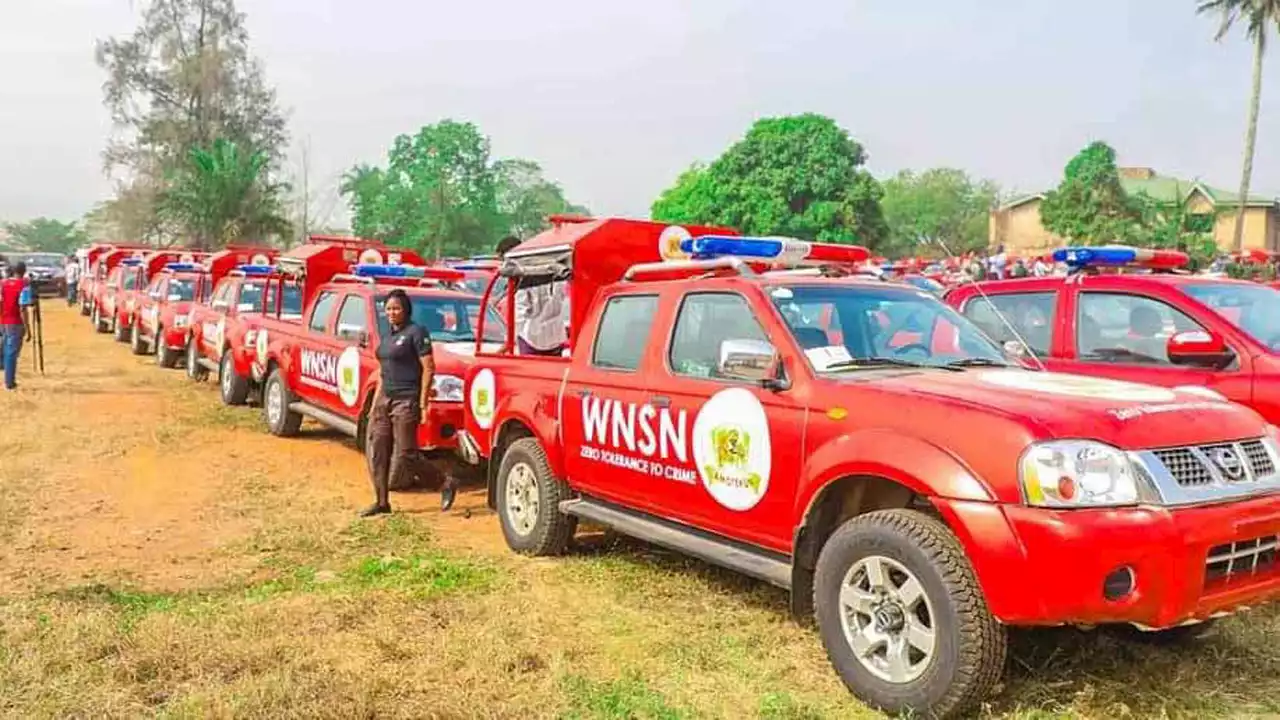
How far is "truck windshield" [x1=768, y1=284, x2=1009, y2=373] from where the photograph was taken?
4.98 m

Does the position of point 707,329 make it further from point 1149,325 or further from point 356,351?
point 356,351

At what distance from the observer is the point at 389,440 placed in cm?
816

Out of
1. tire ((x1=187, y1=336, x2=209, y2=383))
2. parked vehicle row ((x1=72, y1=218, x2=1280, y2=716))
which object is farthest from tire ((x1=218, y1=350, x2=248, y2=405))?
parked vehicle row ((x1=72, y1=218, x2=1280, y2=716))

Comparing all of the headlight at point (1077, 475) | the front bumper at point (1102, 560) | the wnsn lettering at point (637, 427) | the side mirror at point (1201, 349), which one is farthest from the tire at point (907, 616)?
the side mirror at point (1201, 349)

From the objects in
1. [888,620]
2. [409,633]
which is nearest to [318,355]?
[409,633]

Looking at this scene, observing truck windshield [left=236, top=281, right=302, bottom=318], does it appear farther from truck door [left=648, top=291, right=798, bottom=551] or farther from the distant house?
the distant house

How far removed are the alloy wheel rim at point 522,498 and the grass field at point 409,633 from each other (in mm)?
240

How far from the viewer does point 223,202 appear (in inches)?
1559

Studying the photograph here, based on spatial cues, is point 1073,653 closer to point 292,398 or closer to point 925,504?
point 925,504

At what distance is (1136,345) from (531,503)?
3872mm

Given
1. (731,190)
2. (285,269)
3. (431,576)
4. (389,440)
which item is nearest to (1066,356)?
(431,576)

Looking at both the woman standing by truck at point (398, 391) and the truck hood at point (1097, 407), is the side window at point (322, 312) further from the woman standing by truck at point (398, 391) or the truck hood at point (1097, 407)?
the truck hood at point (1097, 407)

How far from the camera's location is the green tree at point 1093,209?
144 feet

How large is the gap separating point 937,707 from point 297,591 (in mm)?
3500
